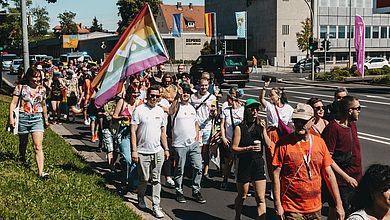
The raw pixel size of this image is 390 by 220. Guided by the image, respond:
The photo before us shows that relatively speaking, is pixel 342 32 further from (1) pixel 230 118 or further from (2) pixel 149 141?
(2) pixel 149 141

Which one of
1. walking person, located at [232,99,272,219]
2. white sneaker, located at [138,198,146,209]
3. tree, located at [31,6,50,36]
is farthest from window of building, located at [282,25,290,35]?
tree, located at [31,6,50,36]

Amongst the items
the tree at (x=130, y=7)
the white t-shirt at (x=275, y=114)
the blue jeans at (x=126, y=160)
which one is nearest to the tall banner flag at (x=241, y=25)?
the tree at (x=130, y=7)

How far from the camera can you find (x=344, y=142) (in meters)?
5.56

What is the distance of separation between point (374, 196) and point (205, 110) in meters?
5.73

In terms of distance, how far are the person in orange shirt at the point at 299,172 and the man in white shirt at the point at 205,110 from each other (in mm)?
3909

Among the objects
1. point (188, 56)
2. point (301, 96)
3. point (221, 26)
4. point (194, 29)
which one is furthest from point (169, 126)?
point (194, 29)

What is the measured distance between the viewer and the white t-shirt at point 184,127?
7773 mm

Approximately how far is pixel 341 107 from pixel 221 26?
80222 millimetres

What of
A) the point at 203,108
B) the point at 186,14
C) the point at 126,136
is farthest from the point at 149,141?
the point at 186,14

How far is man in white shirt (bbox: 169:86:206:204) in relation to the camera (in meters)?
7.76

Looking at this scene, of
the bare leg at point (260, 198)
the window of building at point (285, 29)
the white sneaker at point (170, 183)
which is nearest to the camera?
the bare leg at point (260, 198)

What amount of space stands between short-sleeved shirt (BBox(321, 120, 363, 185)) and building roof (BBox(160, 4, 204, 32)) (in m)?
83.3

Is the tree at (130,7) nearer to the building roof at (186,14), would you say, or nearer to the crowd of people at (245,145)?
the building roof at (186,14)

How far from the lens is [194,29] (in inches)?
3556
